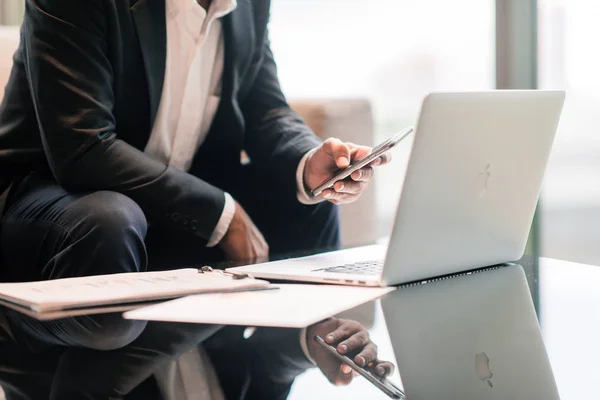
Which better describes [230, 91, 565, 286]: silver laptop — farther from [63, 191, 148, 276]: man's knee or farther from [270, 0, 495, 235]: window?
[270, 0, 495, 235]: window

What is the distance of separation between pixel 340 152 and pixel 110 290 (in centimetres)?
56

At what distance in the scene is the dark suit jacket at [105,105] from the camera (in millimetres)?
Answer: 1409

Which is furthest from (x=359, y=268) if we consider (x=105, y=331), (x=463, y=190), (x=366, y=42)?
(x=366, y=42)

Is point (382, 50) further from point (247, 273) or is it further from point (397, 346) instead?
point (397, 346)

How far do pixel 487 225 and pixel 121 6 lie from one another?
0.80 meters

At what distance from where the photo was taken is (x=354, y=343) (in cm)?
69

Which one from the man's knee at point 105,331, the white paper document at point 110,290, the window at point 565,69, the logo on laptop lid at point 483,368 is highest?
the logo on laptop lid at point 483,368

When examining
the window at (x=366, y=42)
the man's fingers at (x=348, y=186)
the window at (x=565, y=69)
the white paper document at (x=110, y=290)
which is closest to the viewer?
the white paper document at (x=110, y=290)

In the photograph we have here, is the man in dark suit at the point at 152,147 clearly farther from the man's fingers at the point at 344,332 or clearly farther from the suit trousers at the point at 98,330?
the man's fingers at the point at 344,332

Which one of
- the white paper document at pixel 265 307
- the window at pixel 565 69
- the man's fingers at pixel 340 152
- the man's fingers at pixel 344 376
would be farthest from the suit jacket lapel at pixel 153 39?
the window at pixel 565 69

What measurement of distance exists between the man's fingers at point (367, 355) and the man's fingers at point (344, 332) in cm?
3

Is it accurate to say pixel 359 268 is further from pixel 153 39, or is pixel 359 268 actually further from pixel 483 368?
pixel 153 39

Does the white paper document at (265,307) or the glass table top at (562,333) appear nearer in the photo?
the glass table top at (562,333)

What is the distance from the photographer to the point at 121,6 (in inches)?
57.2
